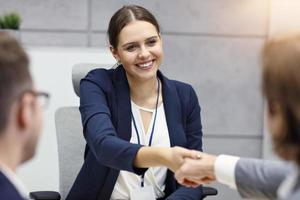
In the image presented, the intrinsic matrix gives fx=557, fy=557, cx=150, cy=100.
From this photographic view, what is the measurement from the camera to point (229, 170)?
Result: 5.27 feet

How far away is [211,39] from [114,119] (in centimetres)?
142

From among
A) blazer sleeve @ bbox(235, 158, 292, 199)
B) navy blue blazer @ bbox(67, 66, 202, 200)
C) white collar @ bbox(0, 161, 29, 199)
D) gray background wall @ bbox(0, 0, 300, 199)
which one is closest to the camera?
white collar @ bbox(0, 161, 29, 199)

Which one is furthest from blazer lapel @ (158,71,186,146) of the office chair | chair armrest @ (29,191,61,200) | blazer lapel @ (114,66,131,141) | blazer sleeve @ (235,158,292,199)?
blazer sleeve @ (235,158,292,199)

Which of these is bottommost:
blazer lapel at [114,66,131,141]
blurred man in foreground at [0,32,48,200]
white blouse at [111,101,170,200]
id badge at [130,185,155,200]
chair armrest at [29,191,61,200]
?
chair armrest at [29,191,61,200]

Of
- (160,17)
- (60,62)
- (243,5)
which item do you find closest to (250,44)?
(243,5)

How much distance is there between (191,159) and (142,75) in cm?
51

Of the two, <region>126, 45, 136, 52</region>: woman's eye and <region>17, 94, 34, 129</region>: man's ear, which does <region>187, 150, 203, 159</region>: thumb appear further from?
<region>17, 94, 34, 129</region>: man's ear

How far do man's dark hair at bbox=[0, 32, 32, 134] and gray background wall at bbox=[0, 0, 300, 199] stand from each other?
214 centimetres

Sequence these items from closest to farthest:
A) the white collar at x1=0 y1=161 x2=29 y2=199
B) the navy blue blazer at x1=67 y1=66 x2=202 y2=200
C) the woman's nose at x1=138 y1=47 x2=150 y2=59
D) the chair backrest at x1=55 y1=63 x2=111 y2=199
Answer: the white collar at x1=0 y1=161 x2=29 y2=199, the navy blue blazer at x1=67 y1=66 x2=202 y2=200, the woman's nose at x1=138 y1=47 x2=150 y2=59, the chair backrest at x1=55 y1=63 x2=111 y2=199


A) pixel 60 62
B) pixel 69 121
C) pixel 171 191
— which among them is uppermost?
pixel 60 62

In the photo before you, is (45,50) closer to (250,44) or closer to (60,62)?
(60,62)

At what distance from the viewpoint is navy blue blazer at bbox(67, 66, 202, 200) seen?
2.07 m

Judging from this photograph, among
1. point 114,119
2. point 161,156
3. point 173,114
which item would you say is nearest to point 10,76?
point 161,156

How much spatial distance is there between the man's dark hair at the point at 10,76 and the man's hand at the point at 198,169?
0.80 metres
